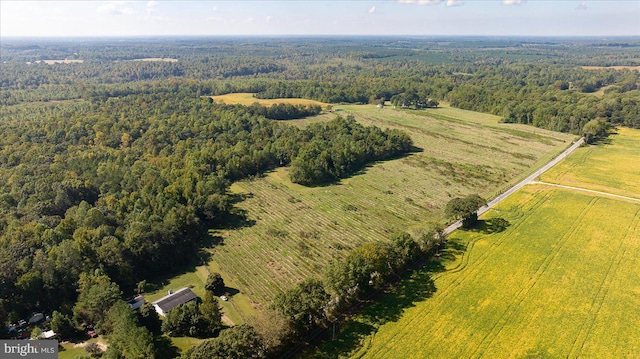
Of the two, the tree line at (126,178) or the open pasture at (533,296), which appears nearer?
the open pasture at (533,296)

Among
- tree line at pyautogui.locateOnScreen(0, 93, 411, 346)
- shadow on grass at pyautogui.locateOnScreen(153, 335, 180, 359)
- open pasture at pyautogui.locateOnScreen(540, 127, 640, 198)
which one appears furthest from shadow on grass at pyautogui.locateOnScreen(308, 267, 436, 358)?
open pasture at pyautogui.locateOnScreen(540, 127, 640, 198)

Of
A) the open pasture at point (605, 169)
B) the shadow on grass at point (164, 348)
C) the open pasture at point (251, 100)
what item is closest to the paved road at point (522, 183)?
the open pasture at point (605, 169)

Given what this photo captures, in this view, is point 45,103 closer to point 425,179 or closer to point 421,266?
point 425,179

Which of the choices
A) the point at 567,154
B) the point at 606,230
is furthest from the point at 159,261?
the point at 567,154

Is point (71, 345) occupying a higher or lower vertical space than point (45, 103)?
lower

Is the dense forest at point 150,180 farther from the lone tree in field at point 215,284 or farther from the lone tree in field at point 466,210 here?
the lone tree in field at point 466,210

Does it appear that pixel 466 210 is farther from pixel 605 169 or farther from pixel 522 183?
pixel 605 169
